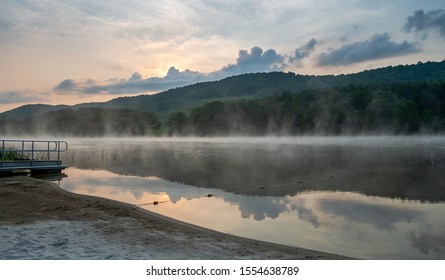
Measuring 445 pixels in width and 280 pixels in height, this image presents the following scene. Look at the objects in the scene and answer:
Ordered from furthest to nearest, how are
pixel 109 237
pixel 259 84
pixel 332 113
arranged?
pixel 259 84
pixel 332 113
pixel 109 237

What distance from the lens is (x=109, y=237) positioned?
8.81 meters

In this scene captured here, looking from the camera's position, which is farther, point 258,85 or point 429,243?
point 258,85

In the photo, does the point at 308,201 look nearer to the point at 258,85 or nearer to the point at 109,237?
the point at 109,237

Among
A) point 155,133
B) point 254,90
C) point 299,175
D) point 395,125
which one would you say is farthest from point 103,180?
point 254,90

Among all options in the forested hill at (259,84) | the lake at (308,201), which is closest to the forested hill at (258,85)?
the forested hill at (259,84)

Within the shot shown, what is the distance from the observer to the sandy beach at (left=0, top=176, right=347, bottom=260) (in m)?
7.56

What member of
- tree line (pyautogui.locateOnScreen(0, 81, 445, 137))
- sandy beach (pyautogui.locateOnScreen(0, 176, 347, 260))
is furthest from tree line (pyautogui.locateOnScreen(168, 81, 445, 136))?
sandy beach (pyautogui.locateOnScreen(0, 176, 347, 260))

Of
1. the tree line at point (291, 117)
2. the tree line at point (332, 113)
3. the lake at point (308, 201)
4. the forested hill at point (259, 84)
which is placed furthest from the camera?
the forested hill at point (259, 84)

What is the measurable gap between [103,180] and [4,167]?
17.0 ft

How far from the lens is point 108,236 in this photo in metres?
8.90

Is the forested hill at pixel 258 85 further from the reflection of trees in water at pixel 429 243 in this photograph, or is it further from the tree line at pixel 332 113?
the reflection of trees in water at pixel 429 243

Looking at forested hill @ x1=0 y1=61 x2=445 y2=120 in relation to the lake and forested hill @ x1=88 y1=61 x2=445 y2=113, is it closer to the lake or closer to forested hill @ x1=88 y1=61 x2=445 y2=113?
forested hill @ x1=88 y1=61 x2=445 y2=113

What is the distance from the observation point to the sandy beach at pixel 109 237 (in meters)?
7.56

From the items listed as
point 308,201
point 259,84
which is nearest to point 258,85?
point 259,84
